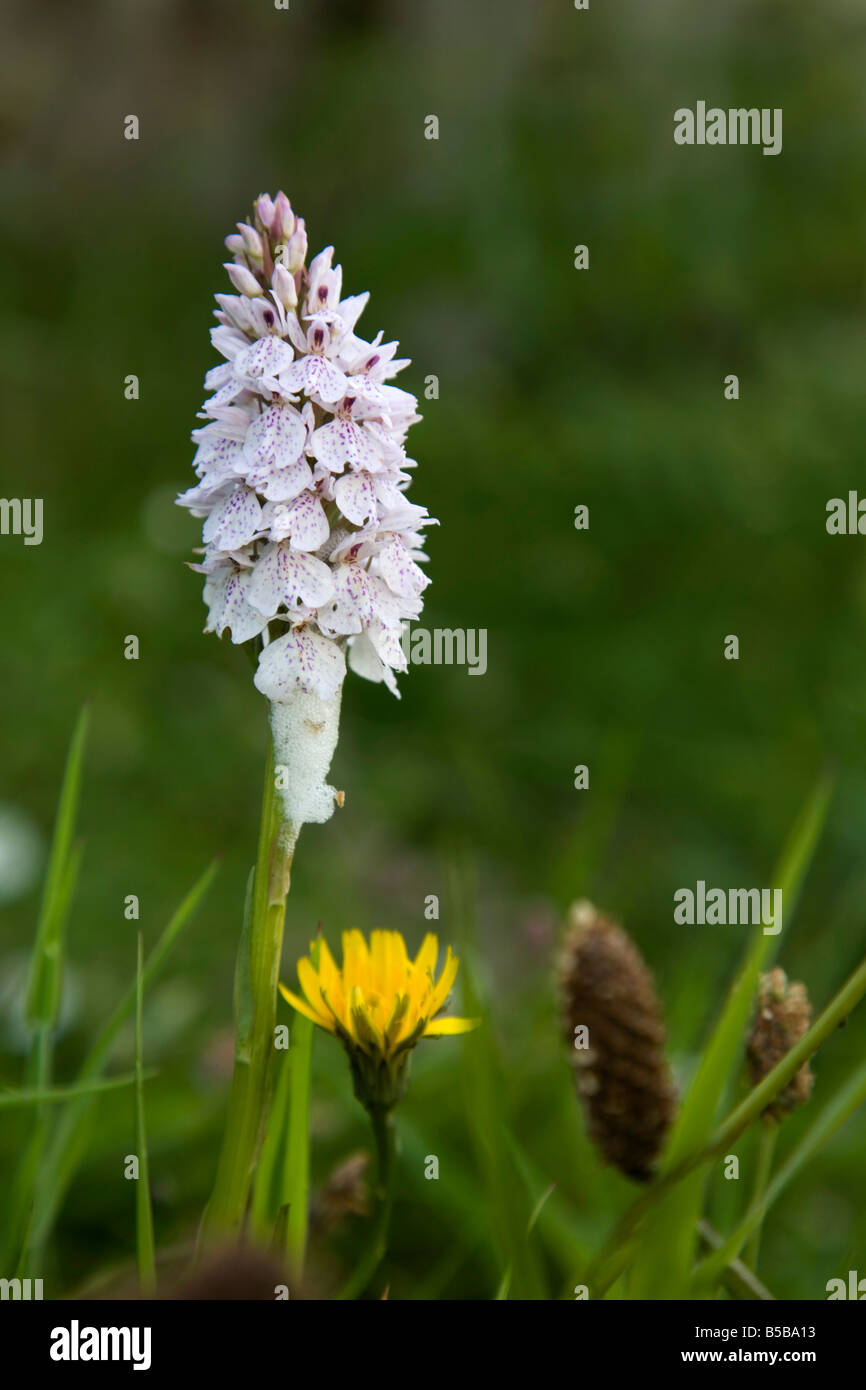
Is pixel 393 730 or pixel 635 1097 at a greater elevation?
pixel 393 730

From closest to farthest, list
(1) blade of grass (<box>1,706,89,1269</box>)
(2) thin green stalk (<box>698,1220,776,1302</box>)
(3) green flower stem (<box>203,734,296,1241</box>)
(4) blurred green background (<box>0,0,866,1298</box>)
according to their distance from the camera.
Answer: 1. (3) green flower stem (<box>203,734,296,1241</box>)
2. (2) thin green stalk (<box>698,1220,776,1302</box>)
3. (1) blade of grass (<box>1,706,89,1269</box>)
4. (4) blurred green background (<box>0,0,866,1298</box>)

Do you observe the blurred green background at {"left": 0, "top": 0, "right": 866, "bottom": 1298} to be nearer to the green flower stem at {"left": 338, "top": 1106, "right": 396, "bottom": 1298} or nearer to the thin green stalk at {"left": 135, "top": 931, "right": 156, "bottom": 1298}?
the green flower stem at {"left": 338, "top": 1106, "right": 396, "bottom": 1298}

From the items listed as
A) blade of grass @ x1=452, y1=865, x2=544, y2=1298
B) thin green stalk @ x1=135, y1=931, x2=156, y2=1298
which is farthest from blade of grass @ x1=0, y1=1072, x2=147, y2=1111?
blade of grass @ x1=452, y1=865, x2=544, y2=1298

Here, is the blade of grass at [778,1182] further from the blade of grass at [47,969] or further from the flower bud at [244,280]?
the flower bud at [244,280]

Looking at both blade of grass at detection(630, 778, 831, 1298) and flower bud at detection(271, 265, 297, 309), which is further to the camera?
blade of grass at detection(630, 778, 831, 1298)

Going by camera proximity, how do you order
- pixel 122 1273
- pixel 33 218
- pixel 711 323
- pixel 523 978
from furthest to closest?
pixel 33 218
pixel 711 323
pixel 523 978
pixel 122 1273

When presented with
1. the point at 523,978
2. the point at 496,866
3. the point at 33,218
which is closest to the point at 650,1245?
the point at 523,978
